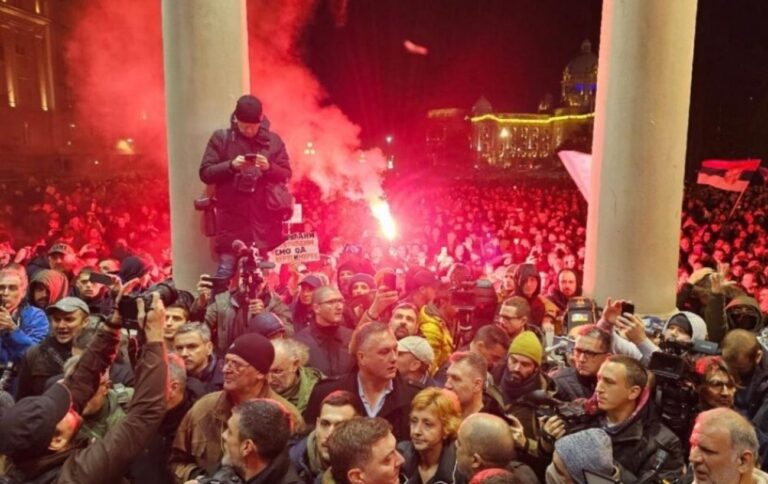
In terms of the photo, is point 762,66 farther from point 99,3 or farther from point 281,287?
point 281,287

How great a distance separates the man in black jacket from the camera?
4.40 m

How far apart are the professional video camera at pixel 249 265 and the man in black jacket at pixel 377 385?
4.99 ft

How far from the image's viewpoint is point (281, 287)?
9.08m

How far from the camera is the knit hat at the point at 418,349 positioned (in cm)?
492

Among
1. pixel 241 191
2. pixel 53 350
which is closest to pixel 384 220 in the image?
pixel 241 191

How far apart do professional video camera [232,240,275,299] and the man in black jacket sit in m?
1.52

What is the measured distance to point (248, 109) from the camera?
18.4 ft

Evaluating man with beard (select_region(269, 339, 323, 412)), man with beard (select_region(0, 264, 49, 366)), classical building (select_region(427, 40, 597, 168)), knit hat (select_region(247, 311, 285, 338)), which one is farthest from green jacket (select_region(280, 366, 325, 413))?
classical building (select_region(427, 40, 597, 168))

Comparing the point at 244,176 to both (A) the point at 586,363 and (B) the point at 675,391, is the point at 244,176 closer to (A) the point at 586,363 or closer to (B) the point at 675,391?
(A) the point at 586,363

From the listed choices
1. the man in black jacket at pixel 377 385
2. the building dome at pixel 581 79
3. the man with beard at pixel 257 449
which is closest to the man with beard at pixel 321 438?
the man in black jacket at pixel 377 385

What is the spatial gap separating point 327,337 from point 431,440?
2177 mm

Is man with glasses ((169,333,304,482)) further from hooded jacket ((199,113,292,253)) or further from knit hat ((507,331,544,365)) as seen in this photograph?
hooded jacket ((199,113,292,253))

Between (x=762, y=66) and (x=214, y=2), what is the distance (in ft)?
126

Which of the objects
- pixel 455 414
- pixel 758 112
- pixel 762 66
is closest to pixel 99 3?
pixel 455 414
